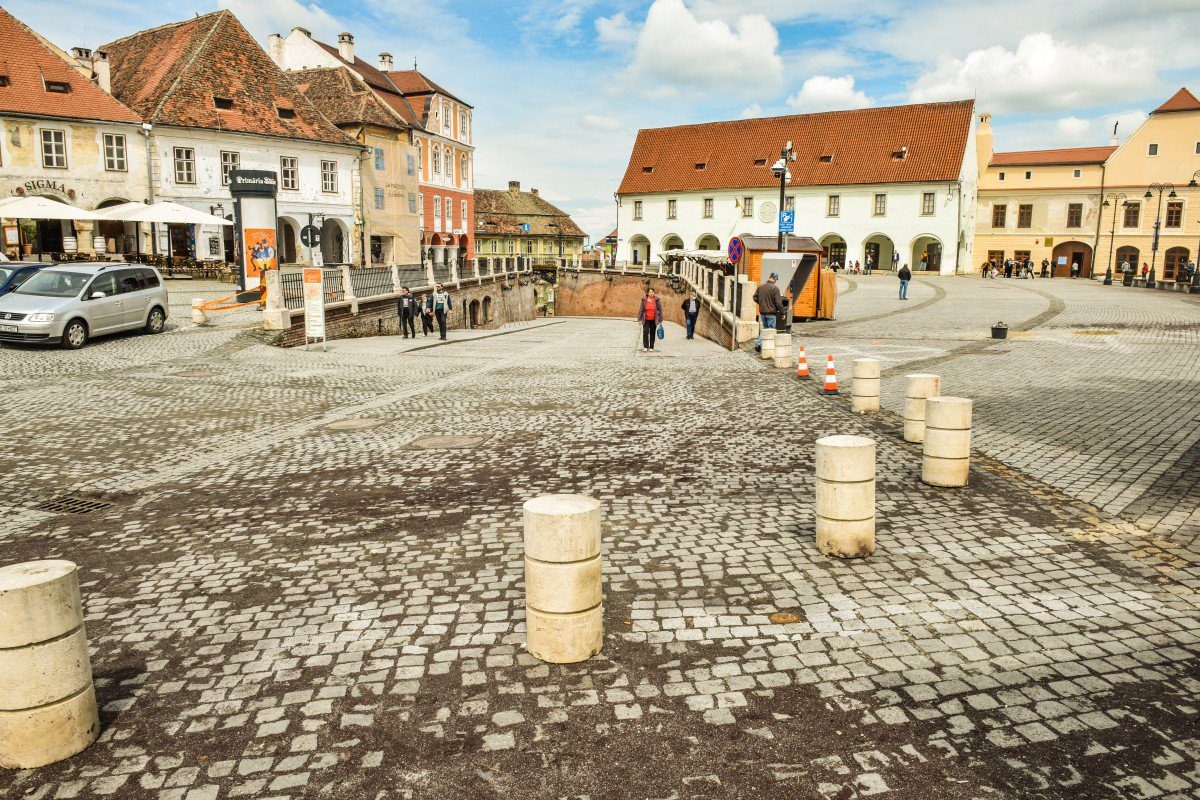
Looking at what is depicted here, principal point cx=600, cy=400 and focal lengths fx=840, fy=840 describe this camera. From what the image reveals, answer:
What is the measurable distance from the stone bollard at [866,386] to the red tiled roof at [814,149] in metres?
51.2

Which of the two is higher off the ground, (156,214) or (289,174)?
(289,174)

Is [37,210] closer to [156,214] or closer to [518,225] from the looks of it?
[156,214]

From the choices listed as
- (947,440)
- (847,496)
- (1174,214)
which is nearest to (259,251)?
(947,440)

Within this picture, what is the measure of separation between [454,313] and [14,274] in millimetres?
19170

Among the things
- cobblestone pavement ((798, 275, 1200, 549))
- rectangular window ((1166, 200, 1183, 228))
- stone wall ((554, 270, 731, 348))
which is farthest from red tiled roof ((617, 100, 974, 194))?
cobblestone pavement ((798, 275, 1200, 549))

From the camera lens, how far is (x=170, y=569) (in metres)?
6.14

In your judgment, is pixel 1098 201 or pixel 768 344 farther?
pixel 1098 201

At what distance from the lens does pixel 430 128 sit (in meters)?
Result: 56.4

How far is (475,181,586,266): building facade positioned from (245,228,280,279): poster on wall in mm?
68489

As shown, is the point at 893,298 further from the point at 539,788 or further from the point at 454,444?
the point at 539,788

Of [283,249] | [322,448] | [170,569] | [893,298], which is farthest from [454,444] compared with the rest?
[283,249]

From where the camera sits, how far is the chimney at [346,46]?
55.1 m

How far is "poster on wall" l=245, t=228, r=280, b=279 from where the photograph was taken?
26641 mm

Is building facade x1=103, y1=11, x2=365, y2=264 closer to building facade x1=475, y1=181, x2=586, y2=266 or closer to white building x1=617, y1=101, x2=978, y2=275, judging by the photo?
white building x1=617, y1=101, x2=978, y2=275
